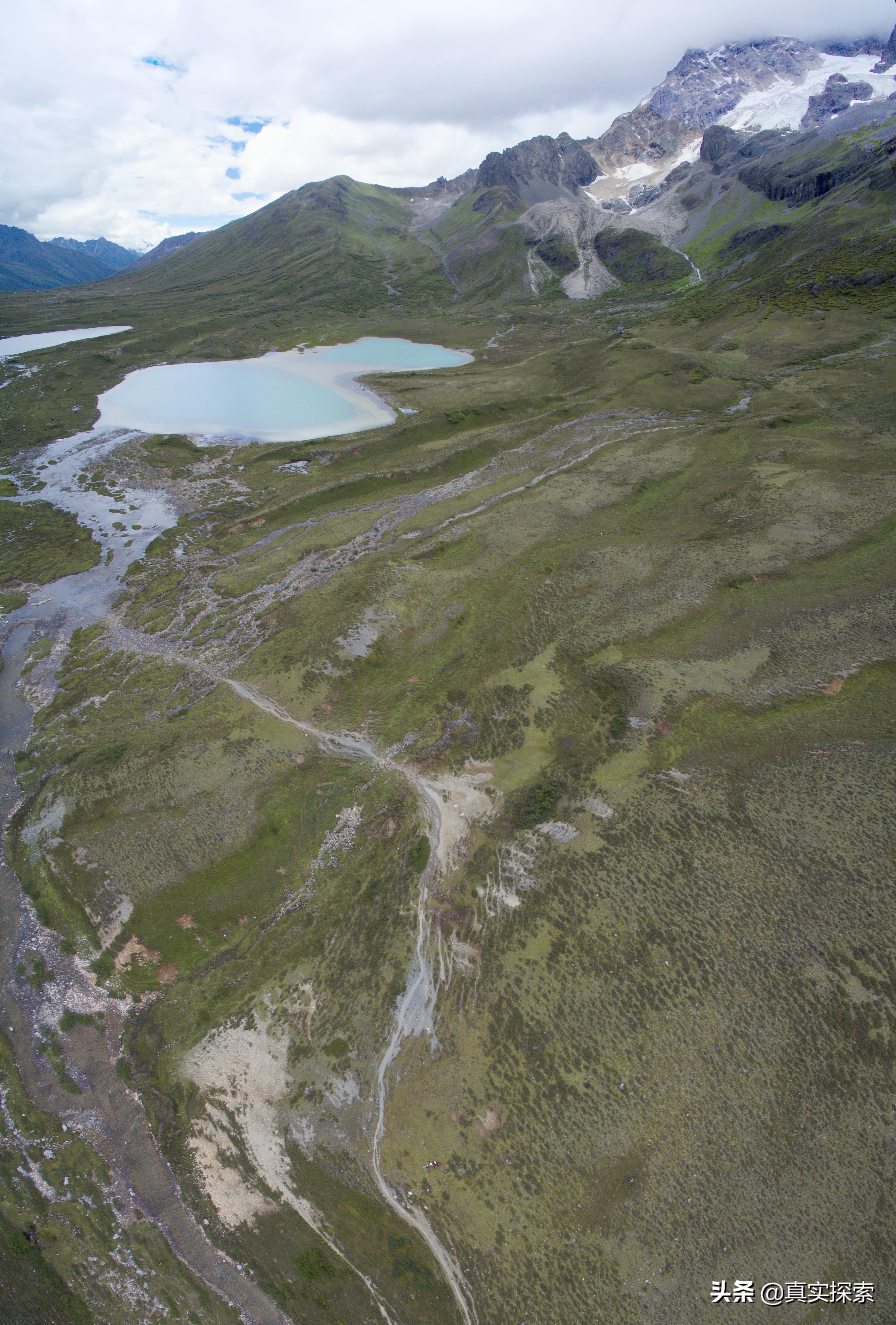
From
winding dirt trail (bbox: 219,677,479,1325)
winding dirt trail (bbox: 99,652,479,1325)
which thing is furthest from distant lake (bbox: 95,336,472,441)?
winding dirt trail (bbox: 219,677,479,1325)

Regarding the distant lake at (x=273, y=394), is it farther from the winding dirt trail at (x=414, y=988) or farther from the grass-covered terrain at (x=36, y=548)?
the winding dirt trail at (x=414, y=988)

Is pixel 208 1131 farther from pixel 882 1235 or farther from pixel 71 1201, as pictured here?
pixel 882 1235

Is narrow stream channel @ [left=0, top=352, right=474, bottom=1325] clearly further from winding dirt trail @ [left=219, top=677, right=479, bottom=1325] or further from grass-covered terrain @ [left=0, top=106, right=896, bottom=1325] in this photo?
grass-covered terrain @ [left=0, top=106, right=896, bottom=1325]

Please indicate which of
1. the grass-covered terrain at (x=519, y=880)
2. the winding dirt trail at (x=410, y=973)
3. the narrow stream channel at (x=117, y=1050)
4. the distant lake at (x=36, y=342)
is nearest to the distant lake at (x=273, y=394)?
the grass-covered terrain at (x=519, y=880)

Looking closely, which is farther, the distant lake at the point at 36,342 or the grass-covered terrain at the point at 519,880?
the distant lake at the point at 36,342

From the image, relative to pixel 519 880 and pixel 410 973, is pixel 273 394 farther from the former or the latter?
pixel 410 973

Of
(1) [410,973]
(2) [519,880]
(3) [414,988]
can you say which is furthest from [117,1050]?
(2) [519,880]

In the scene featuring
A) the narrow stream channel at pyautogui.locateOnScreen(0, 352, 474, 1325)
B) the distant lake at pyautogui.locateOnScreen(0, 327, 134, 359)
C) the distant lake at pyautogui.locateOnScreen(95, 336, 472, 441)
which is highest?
the distant lake at pyautogui.locateOnScreen(0, 327, 134, 359)
